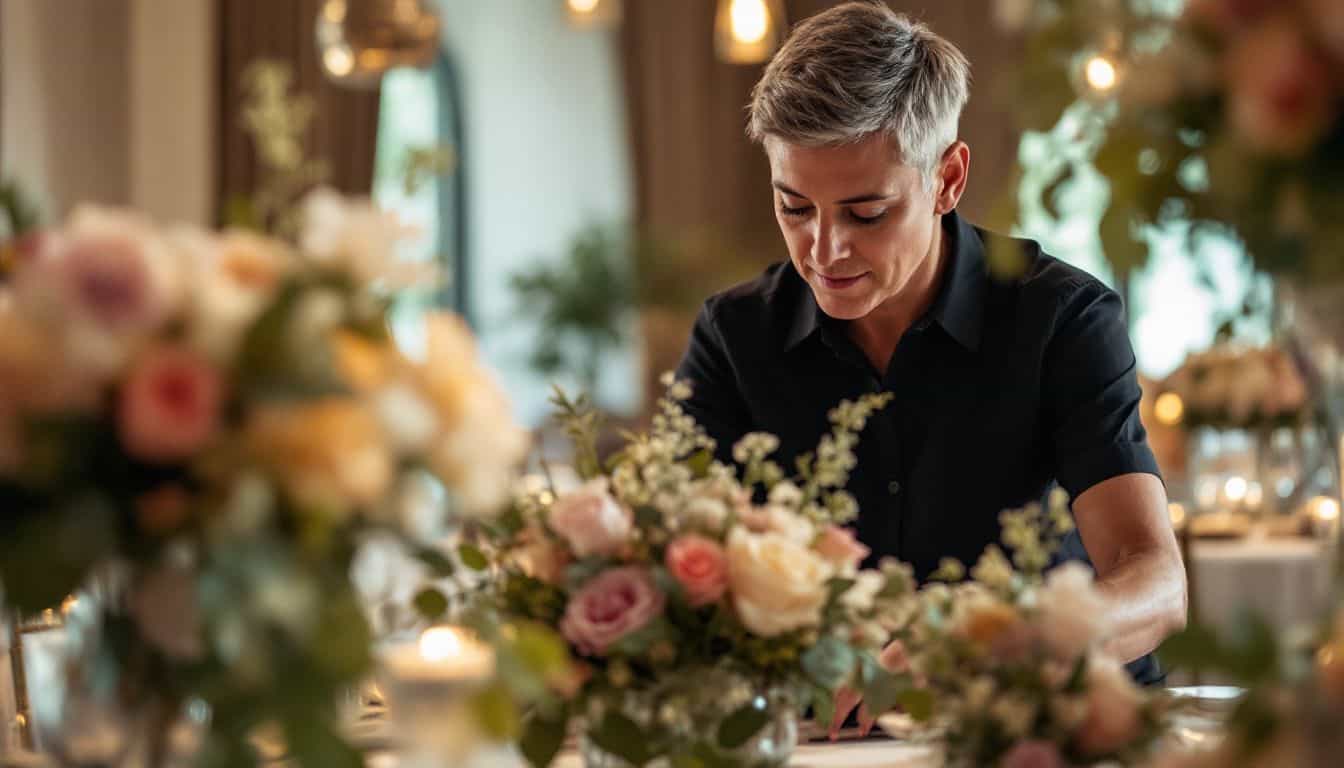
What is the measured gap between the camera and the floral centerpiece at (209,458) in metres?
1.01

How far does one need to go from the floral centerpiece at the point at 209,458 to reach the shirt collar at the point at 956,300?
1592 mm

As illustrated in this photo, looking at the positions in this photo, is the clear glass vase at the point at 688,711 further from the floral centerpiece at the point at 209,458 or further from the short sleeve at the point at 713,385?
the short sleeve at the point at 713,385

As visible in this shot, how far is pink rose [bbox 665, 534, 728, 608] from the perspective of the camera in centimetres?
147

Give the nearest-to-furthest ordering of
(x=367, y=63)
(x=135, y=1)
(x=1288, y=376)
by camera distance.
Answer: (x=367, y=63)
(x=1288, y=376)
(x=135, y=1)

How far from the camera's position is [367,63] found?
4309 mm

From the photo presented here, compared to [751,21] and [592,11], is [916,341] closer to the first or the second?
[751,21]

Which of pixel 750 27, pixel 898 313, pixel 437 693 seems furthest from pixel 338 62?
pixel 437 693

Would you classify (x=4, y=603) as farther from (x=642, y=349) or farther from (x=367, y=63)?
(x=642, y=349)

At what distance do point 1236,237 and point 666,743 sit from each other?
696mm

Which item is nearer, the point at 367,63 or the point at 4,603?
the point at 4,603

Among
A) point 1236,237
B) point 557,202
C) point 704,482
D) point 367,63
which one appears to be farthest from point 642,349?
point 1236,237

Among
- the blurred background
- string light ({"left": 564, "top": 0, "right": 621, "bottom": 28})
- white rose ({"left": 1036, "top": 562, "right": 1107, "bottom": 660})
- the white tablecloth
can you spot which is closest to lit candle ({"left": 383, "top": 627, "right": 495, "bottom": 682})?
white rose ({"left": 1036, "top": 562, "right": 1107, "bottom": 660})

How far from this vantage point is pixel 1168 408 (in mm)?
6246

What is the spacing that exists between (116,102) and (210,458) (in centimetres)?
741
